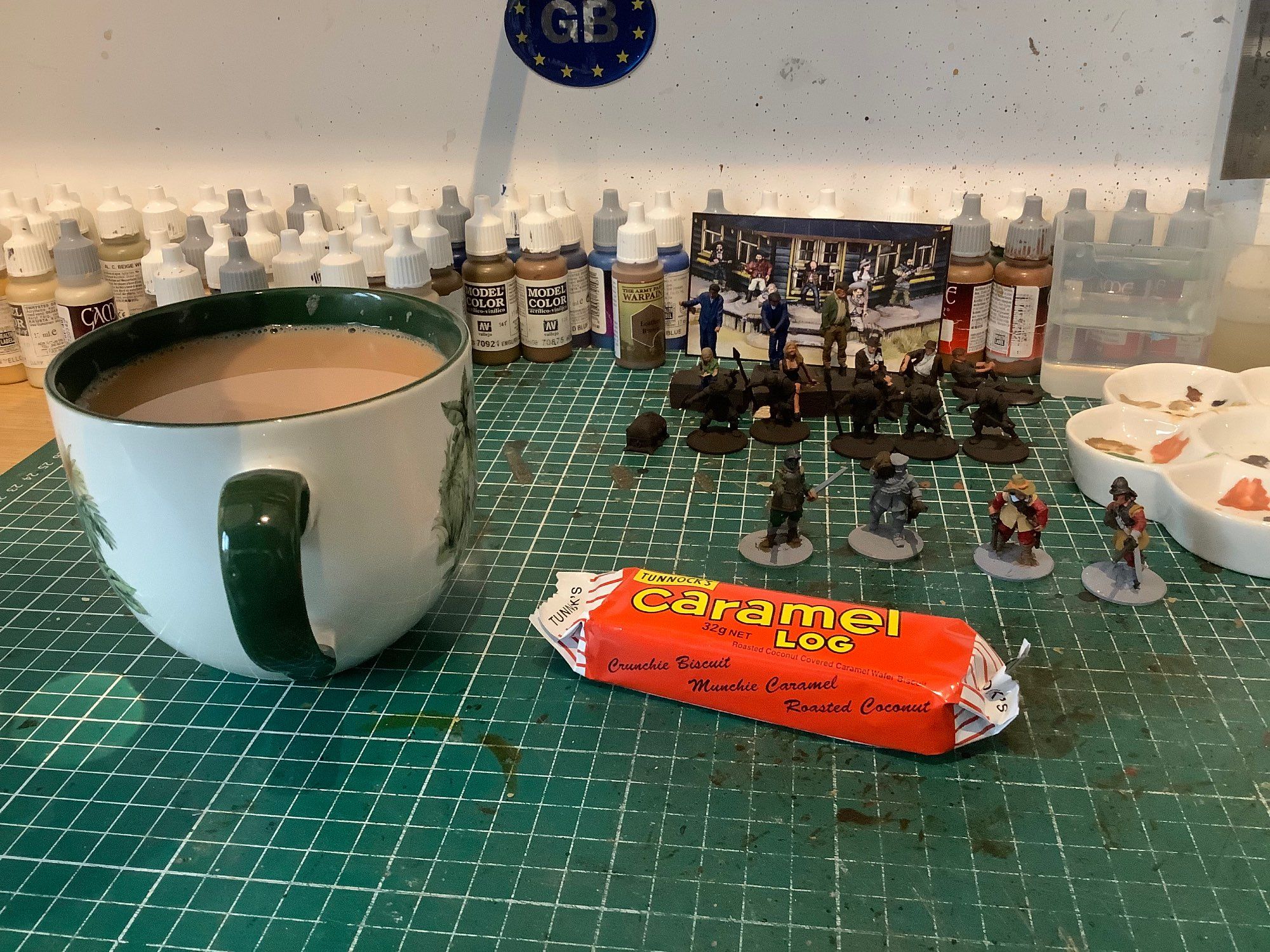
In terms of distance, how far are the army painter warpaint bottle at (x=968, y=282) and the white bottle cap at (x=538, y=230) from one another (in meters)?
0.45

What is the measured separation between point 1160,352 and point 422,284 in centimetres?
79

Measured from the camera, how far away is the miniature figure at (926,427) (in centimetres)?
104

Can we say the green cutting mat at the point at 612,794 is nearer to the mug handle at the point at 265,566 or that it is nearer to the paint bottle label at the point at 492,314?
Answer: the mug handle at the point at 265,566

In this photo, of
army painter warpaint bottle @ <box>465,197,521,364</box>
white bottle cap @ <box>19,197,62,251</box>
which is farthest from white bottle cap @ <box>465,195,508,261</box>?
white bottle cap @ <box>19,197,62,251</box>

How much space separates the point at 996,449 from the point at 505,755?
0.61m

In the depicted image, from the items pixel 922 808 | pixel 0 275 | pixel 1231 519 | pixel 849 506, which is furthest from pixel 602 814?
pixel 0 275

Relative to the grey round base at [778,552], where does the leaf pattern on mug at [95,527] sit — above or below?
above

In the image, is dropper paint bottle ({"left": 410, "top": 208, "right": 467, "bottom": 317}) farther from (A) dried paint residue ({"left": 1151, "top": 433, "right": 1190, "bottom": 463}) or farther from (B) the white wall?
(A) dried paint residue ({"left": 1151, "top": 433, "right": 1190, "bottom": 463})

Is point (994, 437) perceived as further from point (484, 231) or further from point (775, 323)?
point (484, 231)

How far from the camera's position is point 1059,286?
1.17 meters

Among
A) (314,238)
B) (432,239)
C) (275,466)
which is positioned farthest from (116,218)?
(275,466)

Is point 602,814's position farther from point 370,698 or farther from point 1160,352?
point 1160,352

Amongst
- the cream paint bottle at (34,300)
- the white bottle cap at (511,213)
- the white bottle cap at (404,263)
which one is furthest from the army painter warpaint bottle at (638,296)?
the cream paint bottle at (34,300)

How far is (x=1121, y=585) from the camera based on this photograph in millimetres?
824
